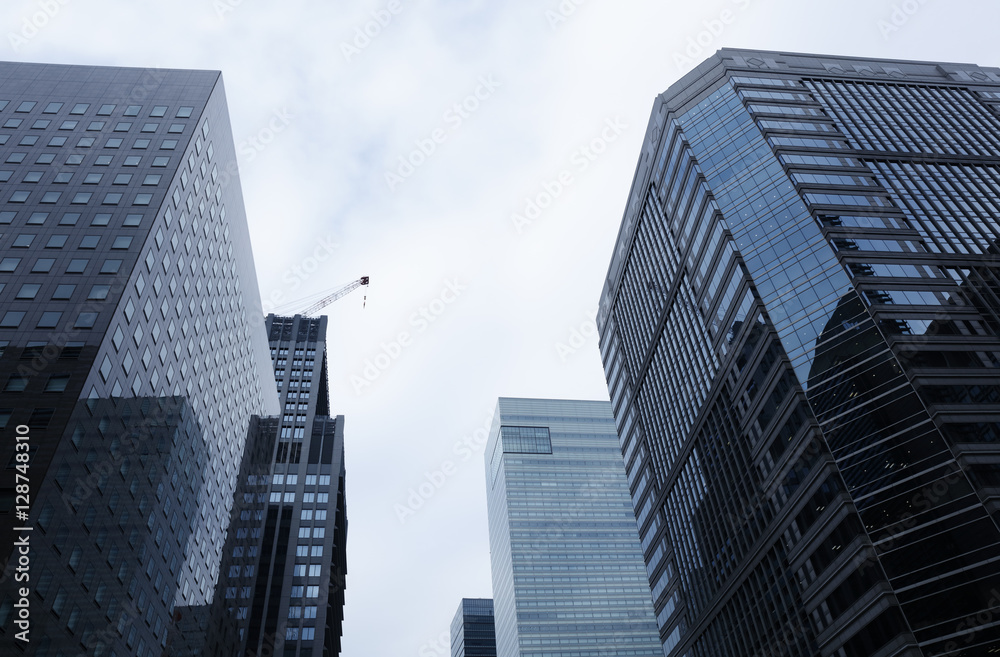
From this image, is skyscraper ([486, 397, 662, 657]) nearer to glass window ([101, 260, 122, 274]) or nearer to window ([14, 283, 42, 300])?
glass window ([101, 260, 122, 274])

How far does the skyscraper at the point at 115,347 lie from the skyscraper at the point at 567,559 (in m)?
91.7

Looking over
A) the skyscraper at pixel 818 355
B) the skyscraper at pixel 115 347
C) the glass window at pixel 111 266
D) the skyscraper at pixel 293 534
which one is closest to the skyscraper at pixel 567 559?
the skyscraper at pixel 293 534

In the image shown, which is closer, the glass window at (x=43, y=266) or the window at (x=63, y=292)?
the window at (x=63, y=292)

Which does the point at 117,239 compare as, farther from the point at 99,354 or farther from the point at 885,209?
the point at 885,209

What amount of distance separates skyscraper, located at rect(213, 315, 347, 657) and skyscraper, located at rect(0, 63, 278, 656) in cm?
1678

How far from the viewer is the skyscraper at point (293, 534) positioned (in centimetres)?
10400

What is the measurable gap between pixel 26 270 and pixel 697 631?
74297mm

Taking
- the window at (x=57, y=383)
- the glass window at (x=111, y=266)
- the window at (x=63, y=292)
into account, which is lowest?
the window at (x=57, y=383)

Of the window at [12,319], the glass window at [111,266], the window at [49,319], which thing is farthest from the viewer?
the glass window at [111,266]

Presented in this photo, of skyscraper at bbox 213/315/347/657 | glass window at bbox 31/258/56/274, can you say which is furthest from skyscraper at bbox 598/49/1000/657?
glass window at bbox 31/258/56/274

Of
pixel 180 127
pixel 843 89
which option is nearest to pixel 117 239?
pixel 180 127

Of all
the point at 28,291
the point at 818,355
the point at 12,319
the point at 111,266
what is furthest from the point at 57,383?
the point at 818,355

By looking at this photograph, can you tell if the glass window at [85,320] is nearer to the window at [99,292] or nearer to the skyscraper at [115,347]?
the skyscraper at [115,347]

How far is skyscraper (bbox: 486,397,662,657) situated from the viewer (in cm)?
16100
